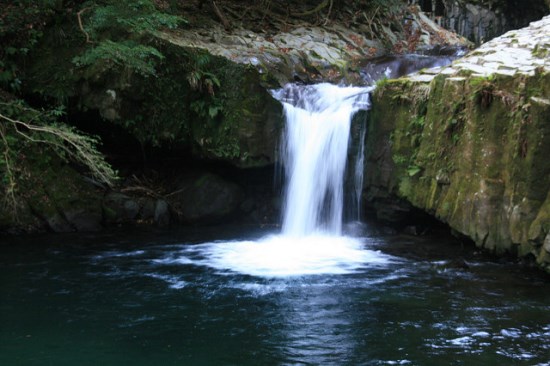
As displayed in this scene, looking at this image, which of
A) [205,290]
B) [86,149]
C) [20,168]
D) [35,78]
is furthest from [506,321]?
[35,78]

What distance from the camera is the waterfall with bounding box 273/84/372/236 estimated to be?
1075 cm

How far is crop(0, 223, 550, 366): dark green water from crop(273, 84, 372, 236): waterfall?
7.25 feet

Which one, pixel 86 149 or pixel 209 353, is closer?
pixel 209 353

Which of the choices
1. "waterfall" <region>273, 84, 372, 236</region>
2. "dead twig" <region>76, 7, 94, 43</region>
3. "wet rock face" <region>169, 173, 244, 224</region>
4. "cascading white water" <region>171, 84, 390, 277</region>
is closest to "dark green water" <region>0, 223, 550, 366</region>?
"cascading white water" <region>171, 84, 390, 277</region>

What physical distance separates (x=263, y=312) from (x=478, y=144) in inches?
163

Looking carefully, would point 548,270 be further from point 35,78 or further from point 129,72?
point 35,78

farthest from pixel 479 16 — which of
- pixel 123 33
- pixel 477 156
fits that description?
pixel 477 156

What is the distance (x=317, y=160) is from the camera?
35.8 feet

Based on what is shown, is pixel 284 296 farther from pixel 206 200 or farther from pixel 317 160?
pixel 206 200

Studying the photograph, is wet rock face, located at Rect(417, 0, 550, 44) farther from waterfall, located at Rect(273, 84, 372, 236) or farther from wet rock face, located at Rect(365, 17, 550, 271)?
waterfall, located at Rect(273, 84, 372, 236)

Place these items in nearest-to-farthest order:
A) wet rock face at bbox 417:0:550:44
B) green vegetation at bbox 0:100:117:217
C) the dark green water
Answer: the dark green water < green vegetation at bbox 0:100:117:217 < wet rock face at bbox 417:0:550:44

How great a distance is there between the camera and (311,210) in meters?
10.9

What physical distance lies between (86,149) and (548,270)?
738 cm

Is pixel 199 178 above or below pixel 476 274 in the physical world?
above
